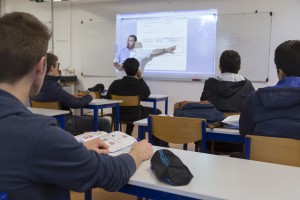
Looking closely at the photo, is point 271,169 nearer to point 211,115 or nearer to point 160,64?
point 211,115

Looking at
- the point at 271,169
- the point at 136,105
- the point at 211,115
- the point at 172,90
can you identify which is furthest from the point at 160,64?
the point at 271,169

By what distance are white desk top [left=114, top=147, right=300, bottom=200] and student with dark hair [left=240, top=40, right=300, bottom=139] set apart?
454mm

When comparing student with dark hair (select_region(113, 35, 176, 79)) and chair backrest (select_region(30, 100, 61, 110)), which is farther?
student with dark hair (select_region(113, 35, 176, 79))

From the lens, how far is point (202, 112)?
2.34m

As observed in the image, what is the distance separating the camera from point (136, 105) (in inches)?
163

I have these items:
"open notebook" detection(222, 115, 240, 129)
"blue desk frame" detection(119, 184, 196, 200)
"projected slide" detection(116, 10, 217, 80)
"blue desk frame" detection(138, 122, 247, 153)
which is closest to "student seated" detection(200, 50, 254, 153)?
"open notebook" detection(222, 115, 240, 129)

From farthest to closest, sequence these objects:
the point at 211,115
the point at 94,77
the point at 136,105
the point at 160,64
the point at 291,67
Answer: the point at 94,77 → the point at 160,64 → the point at 136,105 → the point at 211,115 → the point at 291,67

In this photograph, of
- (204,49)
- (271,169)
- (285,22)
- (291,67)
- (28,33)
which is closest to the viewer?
(28,33)

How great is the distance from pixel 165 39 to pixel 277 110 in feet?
14.6

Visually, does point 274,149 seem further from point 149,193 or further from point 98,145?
point 98,145

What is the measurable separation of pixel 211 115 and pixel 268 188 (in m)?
1.27

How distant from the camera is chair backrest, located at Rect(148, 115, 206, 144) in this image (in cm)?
212

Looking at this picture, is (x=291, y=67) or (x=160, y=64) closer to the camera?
(x=291, y=67)

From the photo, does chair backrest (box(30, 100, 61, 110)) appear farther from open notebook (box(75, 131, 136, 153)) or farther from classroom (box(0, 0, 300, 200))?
open notebook (box(75, 131, 136, 153))
